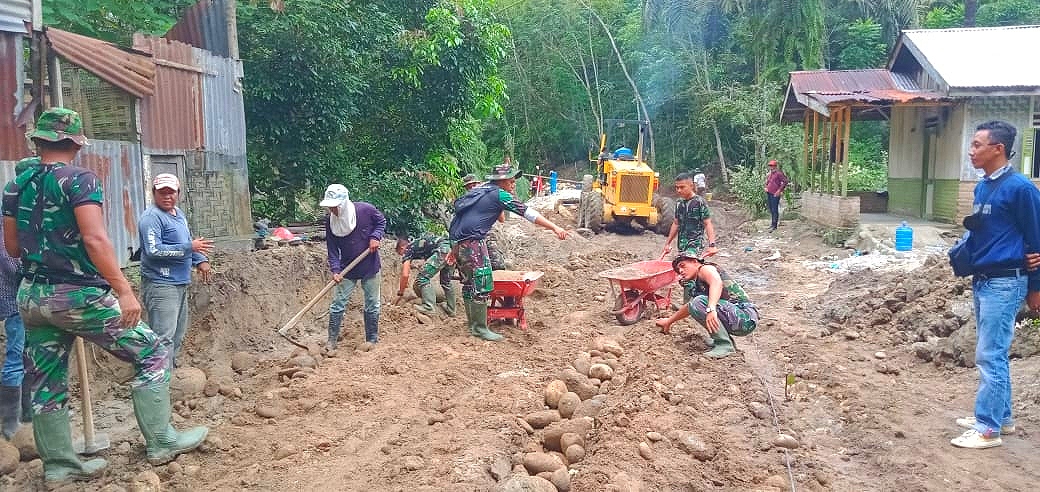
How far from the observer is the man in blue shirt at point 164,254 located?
5355mm

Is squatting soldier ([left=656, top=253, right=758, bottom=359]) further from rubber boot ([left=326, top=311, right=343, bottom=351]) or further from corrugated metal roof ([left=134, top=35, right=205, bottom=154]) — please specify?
corrugated metal roof ([left=134, top=35, right=205, bottom=154])

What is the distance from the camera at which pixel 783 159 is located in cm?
2077

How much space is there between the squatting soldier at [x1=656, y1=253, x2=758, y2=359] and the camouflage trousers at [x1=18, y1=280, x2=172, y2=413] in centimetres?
403

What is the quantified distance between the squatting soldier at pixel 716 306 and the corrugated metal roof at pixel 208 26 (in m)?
5.82

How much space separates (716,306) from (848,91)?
40.0 feet

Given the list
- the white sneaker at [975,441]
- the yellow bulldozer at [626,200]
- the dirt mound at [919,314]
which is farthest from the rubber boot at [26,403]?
the yellow bulldozer at [626,200]

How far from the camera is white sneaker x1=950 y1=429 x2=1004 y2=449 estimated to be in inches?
171

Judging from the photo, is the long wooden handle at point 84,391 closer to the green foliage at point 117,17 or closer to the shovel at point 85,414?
the shovel at point 85,414

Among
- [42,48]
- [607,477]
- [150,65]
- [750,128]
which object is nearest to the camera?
[607,477]

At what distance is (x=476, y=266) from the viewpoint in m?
7.09

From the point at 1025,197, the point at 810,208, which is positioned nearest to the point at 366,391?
the point at 1025,197

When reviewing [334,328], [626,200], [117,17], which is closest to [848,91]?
[626,200]

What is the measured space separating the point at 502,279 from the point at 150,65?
155 inches

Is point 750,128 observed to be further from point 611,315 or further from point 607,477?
point 607,477
